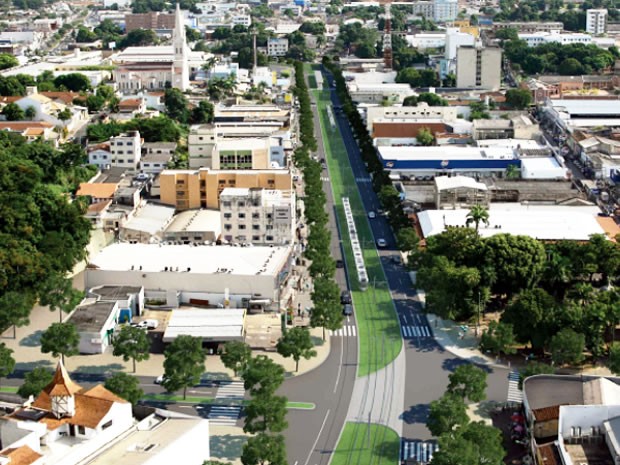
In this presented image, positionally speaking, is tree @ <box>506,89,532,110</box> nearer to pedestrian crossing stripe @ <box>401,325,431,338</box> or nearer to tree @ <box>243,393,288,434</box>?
pedestrian crossing stripe @ <box>401,325,431,338</box>

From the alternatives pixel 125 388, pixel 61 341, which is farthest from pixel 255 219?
pixel 125 388

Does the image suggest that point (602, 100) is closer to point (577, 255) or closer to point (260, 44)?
point (577, 255)

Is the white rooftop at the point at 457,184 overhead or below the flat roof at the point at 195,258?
overhead

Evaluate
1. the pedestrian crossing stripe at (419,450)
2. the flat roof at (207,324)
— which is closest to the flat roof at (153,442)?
the pedestrian crossing stripe at (419,450)

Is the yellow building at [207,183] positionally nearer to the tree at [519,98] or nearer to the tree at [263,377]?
the tree at [263,377]

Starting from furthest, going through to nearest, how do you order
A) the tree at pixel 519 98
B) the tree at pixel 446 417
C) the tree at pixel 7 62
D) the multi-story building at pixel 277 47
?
the multi-story building at pixel 277 47
the tree at pixel 7 62
the tree at pixel 519 98
the tree at pixel 446 417

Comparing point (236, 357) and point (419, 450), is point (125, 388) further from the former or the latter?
point (419, 450)

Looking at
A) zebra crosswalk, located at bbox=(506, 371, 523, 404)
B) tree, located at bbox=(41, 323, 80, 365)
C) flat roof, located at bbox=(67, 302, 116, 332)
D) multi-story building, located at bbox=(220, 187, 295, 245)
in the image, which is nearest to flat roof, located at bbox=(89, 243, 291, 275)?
multi-story building, located at bbox=(220, 187, 295, 245)

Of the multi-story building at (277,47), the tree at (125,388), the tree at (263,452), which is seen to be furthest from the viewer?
the multi-story building at (277,47)
